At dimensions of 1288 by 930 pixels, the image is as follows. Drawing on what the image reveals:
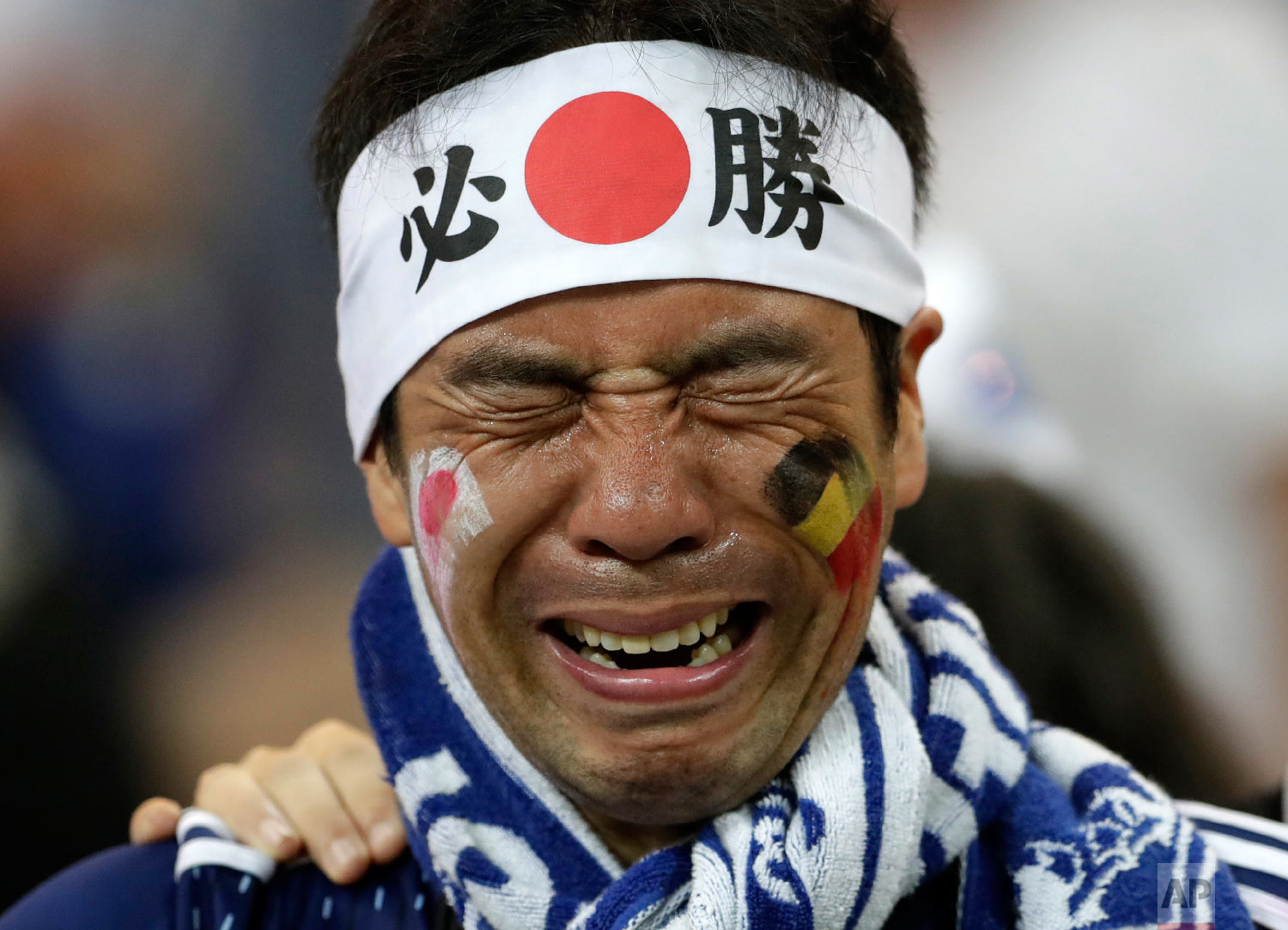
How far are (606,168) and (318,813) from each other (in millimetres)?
980

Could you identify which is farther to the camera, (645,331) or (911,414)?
(911,414)

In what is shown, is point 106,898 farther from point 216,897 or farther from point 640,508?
point 640,508

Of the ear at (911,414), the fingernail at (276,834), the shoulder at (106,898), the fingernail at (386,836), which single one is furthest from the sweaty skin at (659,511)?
the shoulder at (106,898)

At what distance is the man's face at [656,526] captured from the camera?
1.29 meters

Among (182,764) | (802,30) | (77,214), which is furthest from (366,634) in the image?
(77,214)

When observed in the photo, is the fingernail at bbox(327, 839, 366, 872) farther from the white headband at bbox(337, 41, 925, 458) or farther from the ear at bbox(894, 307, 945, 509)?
the ear at bbox(894, 307, 945, 509)

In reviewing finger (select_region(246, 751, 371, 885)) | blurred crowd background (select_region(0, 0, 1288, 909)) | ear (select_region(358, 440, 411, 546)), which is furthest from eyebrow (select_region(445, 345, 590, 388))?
blurred crowd background (select_region(0, 0, 1288, 909))

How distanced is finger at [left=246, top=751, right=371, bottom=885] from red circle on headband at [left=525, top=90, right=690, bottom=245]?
892 millimetres

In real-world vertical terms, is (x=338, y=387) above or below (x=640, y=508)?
below

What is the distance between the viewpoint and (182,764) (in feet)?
9.52

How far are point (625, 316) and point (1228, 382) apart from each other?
8.52ft

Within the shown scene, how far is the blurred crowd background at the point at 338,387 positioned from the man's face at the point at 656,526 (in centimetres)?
149

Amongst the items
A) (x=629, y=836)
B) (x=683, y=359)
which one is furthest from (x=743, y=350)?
(x=629, y=836)

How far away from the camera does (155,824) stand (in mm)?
1623
